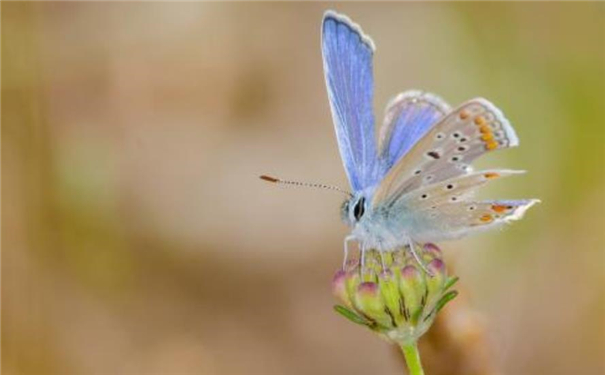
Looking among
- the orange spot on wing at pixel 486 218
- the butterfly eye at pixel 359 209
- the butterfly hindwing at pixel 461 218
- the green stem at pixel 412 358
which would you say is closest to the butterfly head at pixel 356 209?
the butterfly eye at pixel 359 209

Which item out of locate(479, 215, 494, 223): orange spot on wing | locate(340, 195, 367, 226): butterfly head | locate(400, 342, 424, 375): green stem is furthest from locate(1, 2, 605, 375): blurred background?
locate(400, 342, 424, 375): green stem

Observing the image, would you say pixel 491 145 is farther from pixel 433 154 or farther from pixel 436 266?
pixel 436 266

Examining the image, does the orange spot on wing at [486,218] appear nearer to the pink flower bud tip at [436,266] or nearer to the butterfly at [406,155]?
the butterfly at [406,155]

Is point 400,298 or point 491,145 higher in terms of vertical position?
point 491,145

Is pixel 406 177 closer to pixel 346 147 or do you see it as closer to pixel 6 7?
pixel 346 147

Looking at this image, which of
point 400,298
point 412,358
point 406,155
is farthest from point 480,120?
point 412,358

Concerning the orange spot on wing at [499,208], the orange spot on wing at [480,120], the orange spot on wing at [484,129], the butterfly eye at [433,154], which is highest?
the orange spot on wing at [480,120]

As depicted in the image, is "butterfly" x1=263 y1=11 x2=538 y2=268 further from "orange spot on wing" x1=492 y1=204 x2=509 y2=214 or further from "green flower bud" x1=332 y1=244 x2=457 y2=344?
"green flower bud" x1=332 y1=244 x2=457 y2=344

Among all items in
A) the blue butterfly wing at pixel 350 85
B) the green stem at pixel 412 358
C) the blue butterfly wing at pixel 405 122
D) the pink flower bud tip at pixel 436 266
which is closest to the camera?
the green stem at pixel 412 358
